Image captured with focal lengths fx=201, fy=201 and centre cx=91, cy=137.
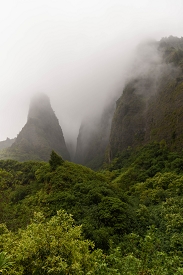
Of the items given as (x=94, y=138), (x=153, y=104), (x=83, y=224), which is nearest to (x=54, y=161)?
(x=83, y=224)

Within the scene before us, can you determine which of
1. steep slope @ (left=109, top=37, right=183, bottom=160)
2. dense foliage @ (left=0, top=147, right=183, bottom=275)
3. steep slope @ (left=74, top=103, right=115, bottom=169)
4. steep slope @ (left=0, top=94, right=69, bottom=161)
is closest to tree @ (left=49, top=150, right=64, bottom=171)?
dense foliage @ (left=0, top=147, right=183, bottom=275)

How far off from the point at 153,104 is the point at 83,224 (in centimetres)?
6297

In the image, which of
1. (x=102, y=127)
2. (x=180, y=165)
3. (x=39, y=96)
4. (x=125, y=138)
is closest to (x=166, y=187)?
(x=180, y=165)

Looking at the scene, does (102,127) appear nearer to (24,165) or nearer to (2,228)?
(24,165)

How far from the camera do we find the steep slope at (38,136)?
116 meters

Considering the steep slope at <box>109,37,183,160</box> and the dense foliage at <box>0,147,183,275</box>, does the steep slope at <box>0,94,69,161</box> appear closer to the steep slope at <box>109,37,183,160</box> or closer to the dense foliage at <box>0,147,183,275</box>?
the steep slope at <box>109,37,183,160</box>

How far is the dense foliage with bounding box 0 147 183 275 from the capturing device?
7578 millimetres

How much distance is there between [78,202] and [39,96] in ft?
573

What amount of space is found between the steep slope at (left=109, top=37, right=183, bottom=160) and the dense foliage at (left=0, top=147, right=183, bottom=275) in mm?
16338

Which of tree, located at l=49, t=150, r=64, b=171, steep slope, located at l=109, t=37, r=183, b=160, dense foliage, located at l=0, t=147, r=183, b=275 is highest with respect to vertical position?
steep slope, located at l=109, t=37, r=183, b=160

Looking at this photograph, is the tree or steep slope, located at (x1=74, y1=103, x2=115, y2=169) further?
steep slope, located at (x1=74, y1=103, x2=115, y2=169)

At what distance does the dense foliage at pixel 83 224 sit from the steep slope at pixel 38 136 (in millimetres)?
78203

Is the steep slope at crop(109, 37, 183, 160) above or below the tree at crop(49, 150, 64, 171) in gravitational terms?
above

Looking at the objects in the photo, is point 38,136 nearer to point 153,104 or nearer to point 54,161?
point 153,104
